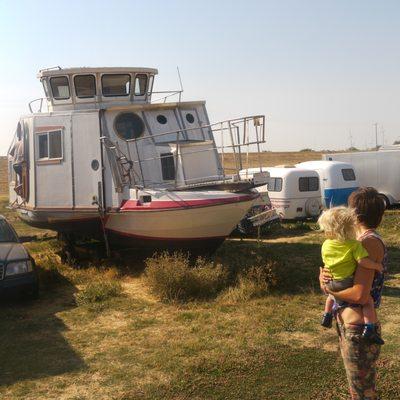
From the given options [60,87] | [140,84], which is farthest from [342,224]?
[60,87]

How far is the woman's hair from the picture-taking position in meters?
3.81

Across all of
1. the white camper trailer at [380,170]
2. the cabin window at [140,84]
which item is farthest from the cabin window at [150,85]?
the white camper trailer at [380,170]

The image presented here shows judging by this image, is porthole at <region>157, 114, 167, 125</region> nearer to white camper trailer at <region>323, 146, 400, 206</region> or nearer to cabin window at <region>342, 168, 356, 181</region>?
cabin window at <region>342, 168, 356, 181</region>

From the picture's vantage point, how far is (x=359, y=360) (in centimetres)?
377

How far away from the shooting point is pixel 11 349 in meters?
6.77

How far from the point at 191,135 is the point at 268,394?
8136 millimetres

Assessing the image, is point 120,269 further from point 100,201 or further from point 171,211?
point 171,211

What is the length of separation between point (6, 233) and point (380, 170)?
1576 centimetres

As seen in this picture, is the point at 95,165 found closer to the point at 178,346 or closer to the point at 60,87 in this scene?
the point at 60,87

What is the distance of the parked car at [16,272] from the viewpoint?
8328mm

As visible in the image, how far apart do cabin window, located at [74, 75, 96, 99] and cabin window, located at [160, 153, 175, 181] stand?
2.88m

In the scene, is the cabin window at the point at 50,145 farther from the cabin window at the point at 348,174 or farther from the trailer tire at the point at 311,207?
the cabin window at the point at 348,174

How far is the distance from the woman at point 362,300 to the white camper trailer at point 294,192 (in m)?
14.1

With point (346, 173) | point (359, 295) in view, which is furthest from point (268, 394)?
point (346, 173)
